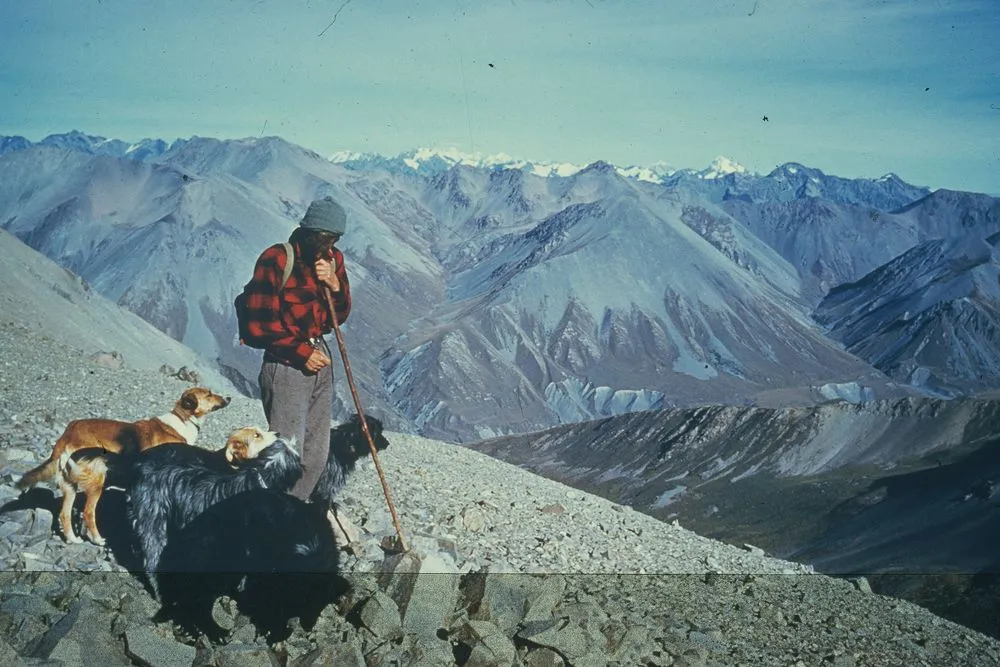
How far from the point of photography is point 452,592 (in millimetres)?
4168

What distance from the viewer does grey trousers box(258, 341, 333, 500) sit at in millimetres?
4348

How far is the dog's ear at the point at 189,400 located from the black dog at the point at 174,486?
0.20m

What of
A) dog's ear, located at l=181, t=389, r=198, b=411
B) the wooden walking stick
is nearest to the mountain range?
the wooden walking stick

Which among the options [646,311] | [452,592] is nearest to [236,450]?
[452,592]

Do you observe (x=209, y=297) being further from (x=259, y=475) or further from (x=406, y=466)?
(x=259, y=475)

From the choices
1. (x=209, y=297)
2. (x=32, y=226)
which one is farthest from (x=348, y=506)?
(x=32, y=226)

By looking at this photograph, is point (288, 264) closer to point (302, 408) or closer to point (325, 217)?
point (325, 217)

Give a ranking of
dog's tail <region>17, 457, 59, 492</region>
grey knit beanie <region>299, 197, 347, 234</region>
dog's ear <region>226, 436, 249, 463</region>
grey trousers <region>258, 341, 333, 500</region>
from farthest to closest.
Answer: grey trousers <region>258, 341, 333, 500</region>
grey knit beanie <region>299, 197, 347, 234</region>
dog's ear <region>226, 436, 249, 463</region>
dog's tail <region>17, 457, 59, 492</region>

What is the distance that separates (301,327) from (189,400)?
67 cm

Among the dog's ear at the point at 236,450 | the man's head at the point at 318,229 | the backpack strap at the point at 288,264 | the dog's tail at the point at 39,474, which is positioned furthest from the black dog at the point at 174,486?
the man's head at the point at 318,229

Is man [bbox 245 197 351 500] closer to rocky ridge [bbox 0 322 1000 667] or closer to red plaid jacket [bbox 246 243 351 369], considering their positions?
red plaid jacket [bbox 246 243 351 369]

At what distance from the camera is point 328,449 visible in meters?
4.54

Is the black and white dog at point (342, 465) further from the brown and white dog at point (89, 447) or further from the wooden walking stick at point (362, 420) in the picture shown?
the brown and white dog at point (89, 447)

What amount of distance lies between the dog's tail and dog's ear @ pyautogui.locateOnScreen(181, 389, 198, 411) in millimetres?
632
